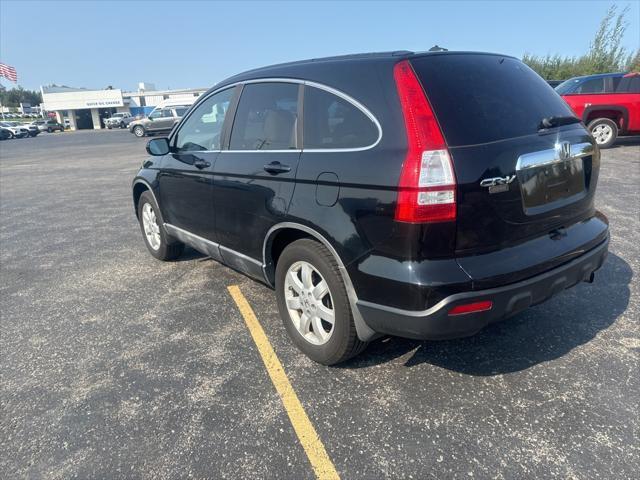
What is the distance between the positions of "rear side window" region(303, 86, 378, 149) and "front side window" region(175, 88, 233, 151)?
1127 mm

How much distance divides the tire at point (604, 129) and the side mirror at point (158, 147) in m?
10.9

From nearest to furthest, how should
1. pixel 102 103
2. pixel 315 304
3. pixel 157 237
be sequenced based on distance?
pixel 315 304, pixel 157 237, pixel 102 103

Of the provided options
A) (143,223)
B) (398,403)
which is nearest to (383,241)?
(398,403)

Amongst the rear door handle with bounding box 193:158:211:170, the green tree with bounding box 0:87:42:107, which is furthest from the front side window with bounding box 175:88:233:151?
the green tree with bounding box 0:87:42:107

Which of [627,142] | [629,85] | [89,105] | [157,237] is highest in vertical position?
[89,105]

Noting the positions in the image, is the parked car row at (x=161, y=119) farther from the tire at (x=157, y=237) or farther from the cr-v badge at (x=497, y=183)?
the cr-v badge at (x=497, y=183)

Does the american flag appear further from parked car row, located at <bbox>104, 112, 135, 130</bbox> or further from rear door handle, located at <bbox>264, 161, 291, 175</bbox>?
rear door handle, located at <bbox>264, 161, 291, 175</bbox>

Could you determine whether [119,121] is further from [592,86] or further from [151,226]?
[151,226]

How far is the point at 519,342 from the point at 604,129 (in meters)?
10.8

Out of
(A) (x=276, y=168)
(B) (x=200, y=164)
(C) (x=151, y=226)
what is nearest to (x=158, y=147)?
(B) (x=200, y=164)

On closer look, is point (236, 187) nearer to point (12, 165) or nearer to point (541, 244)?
point (541, 244)

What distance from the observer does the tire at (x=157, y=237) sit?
4855mm

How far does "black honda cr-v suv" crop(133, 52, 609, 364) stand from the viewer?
2195 mm

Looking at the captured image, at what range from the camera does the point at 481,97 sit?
244cm
